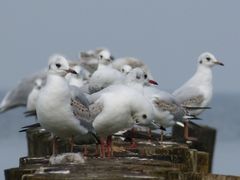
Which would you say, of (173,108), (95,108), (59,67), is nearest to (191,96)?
(173,108)

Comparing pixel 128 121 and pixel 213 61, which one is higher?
pixel 213 61

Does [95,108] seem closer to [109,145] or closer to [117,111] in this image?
[117,111]

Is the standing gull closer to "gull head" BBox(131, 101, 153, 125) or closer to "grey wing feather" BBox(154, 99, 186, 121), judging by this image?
"grey wing feather" BBox(154, 99, 186, 121)

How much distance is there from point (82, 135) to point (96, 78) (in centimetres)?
377

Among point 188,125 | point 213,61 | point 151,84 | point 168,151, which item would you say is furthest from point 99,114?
point 213,61

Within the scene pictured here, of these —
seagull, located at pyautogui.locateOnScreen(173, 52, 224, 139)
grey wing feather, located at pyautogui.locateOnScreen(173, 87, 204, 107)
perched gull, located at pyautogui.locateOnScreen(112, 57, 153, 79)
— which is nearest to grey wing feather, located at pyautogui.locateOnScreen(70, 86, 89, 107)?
seagull, located at pyautogui.locateOnScreen(173, 52, 224, 139)

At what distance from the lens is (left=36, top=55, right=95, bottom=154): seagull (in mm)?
11484

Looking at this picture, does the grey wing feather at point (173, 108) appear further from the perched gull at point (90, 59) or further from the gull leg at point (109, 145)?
the perched gull at point (90, 59)

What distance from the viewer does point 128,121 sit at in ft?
40.5

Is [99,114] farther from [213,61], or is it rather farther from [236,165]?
[213,61]

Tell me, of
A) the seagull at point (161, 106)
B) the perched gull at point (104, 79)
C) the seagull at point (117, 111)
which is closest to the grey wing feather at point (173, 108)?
the seagull at point (161, 106)

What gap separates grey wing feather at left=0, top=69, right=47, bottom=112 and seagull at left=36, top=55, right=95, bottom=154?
11781mm

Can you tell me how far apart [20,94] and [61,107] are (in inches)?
506

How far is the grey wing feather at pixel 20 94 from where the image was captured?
23922 millimetres
